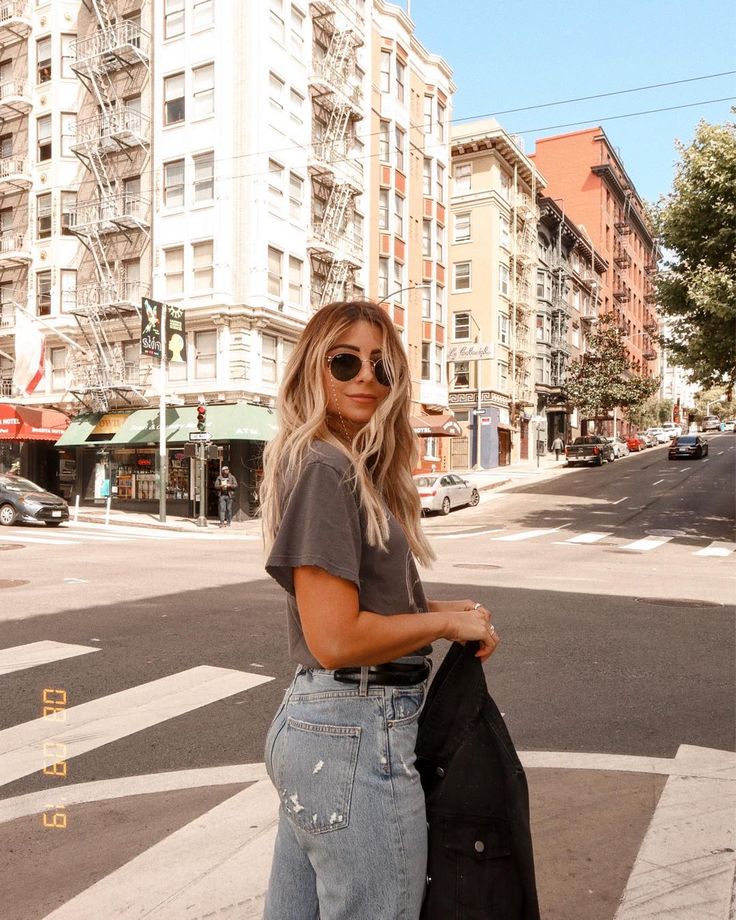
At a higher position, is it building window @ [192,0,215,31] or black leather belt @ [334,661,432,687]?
building window @ [192,0,215,31]

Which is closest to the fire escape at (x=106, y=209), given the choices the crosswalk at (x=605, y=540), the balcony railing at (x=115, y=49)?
the balcony railing at (x=115, y=49)

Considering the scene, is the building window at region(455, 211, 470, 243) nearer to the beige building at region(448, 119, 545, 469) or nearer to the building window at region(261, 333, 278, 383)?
the beige building at region(448, 119, 545, 469)

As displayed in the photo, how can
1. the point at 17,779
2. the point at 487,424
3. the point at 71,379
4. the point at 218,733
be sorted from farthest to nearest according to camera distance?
the point at 487,424 < the point at 71,379 < the point at 218,733 < the point at 17,779

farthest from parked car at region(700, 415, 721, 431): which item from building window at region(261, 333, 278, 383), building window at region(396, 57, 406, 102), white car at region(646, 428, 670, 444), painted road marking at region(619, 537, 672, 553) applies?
painted road marking at region(619, 537, 672, 553)

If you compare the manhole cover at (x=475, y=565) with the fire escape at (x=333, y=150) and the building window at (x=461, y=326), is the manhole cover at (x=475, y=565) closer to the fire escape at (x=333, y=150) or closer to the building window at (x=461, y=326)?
the fire escape at (x=333, y=150)

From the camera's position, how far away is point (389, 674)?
5.75 feet

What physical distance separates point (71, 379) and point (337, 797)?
32732 mm

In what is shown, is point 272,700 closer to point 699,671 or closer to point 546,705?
point 546,705

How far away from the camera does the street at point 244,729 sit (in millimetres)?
3137

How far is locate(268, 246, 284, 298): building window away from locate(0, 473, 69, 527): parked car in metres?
11.2

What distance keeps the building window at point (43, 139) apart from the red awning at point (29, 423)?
35.5 ft

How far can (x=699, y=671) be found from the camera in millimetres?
6559

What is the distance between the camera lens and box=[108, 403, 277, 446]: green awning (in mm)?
26891

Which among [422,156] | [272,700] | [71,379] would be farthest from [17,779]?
[422,156]
